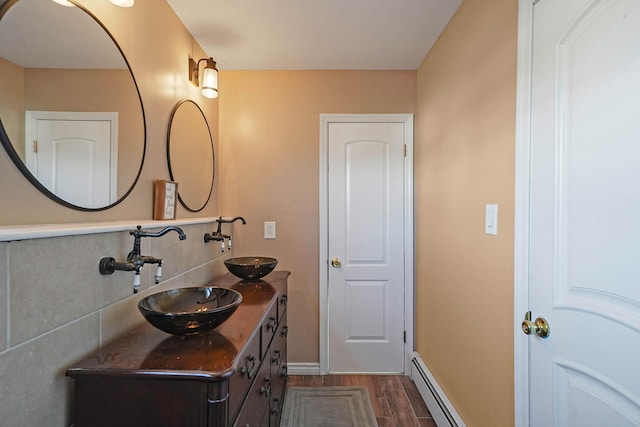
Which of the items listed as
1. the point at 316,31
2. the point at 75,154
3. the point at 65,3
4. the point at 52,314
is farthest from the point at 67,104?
the point at 316,31

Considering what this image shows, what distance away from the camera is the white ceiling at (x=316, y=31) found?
5.36 ft

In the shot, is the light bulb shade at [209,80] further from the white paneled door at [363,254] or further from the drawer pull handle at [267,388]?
the drawer pull handle at [267,388]

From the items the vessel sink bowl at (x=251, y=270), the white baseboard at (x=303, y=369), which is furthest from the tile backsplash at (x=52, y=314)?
the white baseboard at (x=303, y=369)

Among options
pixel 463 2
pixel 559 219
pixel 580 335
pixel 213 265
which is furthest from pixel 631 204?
pixel 213 265

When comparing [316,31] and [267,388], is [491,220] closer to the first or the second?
[267,388]

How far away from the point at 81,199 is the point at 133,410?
71 cm

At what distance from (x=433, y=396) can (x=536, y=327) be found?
1174mm

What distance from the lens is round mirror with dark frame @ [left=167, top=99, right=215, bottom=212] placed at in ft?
5.43

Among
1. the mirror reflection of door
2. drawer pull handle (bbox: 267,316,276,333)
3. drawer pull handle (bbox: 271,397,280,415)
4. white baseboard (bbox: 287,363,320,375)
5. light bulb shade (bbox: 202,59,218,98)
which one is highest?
light bulb shade (bbox: 202,59,218,98)

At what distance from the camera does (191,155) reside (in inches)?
74.1

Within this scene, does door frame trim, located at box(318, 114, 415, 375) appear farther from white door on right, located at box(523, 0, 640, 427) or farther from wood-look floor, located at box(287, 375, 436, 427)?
white door on right, located at box(523, 0, 640, 427)

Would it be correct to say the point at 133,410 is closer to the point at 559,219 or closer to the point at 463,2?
the point at 559,219

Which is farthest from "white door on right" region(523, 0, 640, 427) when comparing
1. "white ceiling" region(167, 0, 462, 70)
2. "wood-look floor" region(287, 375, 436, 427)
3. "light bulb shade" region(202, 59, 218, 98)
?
"light bulb shade" region(202, 59, 218, 98)

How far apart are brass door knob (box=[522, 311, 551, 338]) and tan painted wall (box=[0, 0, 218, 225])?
5.43 feet
